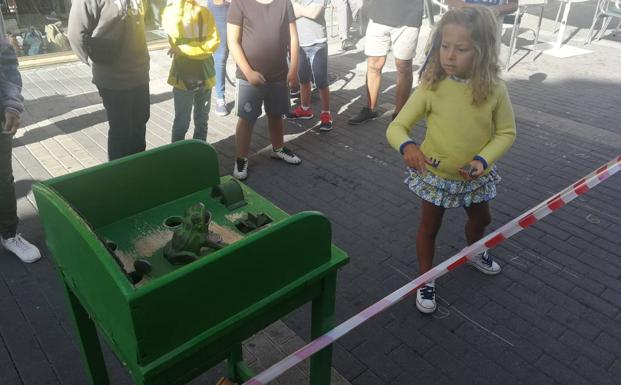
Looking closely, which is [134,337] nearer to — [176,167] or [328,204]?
[176,167]

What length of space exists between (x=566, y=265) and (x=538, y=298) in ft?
1.46

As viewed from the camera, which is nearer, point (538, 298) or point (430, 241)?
point (430, 241)

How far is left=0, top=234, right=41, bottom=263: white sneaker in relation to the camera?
298 cm

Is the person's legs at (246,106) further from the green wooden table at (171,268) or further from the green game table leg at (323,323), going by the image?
the green game table leg at (323,323)

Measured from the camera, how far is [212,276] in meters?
1.26

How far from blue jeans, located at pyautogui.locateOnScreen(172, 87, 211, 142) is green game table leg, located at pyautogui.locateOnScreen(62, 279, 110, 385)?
2.29 metres

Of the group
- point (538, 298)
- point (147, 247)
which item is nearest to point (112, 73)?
point (147, 247)

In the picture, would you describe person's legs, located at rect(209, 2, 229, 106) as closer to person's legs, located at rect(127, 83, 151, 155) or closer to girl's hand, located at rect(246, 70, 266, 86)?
girl's hand, located at rect(246, 70, 266, 86)

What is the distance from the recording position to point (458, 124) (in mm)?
2234

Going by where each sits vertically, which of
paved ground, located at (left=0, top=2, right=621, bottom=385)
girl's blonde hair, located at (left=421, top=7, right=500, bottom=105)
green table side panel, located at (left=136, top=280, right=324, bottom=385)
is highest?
girl's blonde hair, located at (left=421, top=7, right=500, bottom=105)

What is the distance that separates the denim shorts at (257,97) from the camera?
3.78 metres

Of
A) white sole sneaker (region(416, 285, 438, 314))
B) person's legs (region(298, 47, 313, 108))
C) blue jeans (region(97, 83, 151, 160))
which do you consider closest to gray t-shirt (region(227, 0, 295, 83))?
blue jeans (region(97, 83, 151, 160))

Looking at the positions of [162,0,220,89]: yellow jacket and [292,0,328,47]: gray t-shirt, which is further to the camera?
[292,0,328,47]: gray t-shirt

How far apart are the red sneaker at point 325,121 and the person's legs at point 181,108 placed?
1593 mm
